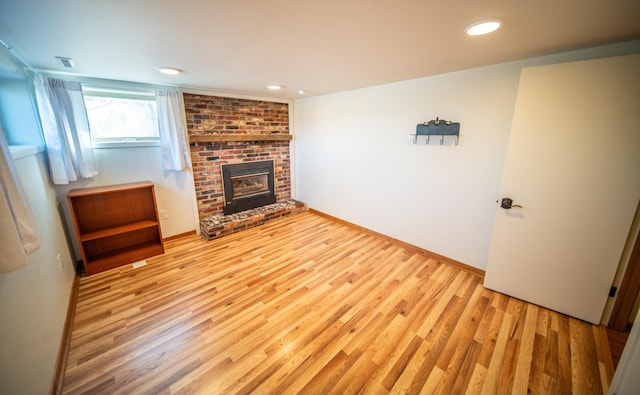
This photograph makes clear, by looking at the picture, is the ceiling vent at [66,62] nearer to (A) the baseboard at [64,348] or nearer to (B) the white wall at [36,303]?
(B) the white wall at [36,303]

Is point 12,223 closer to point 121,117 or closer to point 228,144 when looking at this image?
point 121,117

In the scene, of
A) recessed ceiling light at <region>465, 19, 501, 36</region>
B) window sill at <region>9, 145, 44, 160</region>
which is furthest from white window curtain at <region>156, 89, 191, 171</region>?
recessed ceiling light at <region>465, 19, 501, 36</region>

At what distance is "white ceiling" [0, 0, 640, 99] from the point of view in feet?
3.82

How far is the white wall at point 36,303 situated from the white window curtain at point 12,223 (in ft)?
1.14

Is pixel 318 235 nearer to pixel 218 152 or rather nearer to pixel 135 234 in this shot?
pixel 218 152

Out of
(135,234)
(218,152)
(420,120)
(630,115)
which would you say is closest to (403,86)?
(420,120)

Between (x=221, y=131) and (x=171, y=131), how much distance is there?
775 millimetres

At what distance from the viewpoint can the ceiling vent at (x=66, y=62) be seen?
77.4 inches

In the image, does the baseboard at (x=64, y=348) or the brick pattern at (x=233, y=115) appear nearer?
the baseboard at (x=64, y=348)

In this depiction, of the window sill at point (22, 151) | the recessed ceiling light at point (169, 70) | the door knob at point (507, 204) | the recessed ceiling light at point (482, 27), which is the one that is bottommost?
the door knob at point (507, 204)

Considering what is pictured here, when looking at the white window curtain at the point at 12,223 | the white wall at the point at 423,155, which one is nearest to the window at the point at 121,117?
the white window curtain at the point at 12,223

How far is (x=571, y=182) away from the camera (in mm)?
1883

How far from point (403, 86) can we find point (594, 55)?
1.56 metres

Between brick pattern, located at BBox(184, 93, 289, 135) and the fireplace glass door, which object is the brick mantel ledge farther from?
the fireplace glass door
